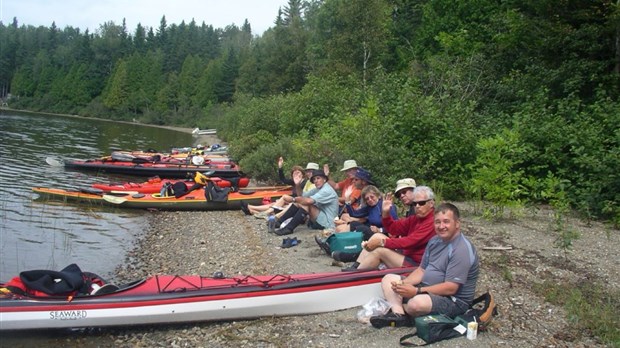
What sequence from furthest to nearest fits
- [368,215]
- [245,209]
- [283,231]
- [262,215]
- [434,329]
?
[245,209] < [262,215] < [283,231] < [368,215] < [434,329]

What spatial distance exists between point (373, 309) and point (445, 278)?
0.98 meters

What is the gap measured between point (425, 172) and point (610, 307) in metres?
7.33

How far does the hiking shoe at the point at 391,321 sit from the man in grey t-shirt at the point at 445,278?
1cm

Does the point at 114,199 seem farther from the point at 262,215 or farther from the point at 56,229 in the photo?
the point at 262,215

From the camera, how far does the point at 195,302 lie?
6230mm

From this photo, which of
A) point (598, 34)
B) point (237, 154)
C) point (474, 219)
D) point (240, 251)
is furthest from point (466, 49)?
point (240, 251)

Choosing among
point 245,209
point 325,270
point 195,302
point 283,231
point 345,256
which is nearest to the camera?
point 195,302

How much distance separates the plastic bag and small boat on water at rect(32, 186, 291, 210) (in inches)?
326

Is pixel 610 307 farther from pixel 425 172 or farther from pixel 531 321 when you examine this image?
pixel 425 172

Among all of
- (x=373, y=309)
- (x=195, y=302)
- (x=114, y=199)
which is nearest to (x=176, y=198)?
(x=114, y=199)

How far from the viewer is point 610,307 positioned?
6.17 metres

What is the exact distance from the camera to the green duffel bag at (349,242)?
26.0ft

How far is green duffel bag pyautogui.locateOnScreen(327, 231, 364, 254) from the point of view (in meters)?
7.92

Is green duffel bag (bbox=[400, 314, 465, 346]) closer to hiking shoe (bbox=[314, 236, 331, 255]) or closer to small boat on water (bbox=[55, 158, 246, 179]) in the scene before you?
hiking shoe (bbox=[314, 236, 331, 255])
